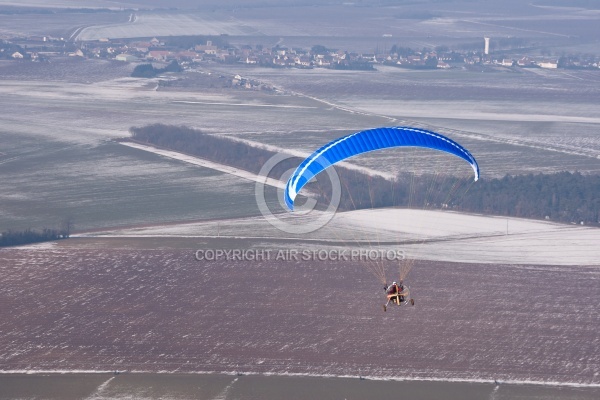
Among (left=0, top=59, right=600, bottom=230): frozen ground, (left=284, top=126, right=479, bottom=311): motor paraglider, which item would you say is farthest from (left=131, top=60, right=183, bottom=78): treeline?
(left=284, top=126, right=479, bottom=311): motor paraglider

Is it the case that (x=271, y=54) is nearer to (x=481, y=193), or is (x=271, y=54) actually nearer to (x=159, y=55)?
(x=159, y=55)

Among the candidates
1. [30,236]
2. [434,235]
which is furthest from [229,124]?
[434,235]

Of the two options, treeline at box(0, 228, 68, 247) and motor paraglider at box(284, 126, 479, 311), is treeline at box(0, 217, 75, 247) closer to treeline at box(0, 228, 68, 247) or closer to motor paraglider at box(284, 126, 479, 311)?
treeline at box(0, 228, 68, 247)

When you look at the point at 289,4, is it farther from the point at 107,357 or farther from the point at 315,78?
the point at 107,357

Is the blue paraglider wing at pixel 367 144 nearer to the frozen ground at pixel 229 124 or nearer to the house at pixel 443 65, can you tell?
the frozen ground at pixel 229 124

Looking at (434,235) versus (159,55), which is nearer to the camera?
(434,235)

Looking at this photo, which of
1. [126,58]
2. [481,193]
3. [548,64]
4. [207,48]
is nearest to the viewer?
[481,193]

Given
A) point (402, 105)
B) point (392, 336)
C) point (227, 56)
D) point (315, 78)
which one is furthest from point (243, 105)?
point (392, 336)

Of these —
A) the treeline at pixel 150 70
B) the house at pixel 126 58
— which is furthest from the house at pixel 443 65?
the house at pixel 126 58
